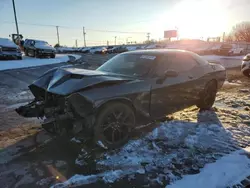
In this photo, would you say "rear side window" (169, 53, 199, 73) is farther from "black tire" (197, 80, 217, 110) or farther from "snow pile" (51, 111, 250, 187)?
"snow pile" (51, 111, 250, 187)

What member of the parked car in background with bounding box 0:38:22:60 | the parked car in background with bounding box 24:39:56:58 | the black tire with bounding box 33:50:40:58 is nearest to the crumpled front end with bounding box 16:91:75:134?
the parked car in background with bounding box 0:38:22:60

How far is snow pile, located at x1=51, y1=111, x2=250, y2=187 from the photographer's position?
2808 mm

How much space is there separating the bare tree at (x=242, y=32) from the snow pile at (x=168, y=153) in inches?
3199

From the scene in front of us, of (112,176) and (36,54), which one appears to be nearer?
(112,176)

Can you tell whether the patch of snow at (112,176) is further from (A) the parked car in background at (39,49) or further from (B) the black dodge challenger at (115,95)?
(A) the parked car in background at (39,49)

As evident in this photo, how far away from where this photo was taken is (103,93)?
124 inches

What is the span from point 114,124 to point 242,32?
3411 inches

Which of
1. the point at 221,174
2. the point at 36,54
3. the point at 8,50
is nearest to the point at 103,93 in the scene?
the point at 221,174

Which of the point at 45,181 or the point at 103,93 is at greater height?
the point at 103,93

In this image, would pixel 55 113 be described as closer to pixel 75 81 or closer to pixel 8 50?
pixel 75 81

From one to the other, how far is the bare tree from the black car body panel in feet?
266

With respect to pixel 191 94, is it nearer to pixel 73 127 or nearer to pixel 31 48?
pixel 73 127

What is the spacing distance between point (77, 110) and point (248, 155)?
2678mm

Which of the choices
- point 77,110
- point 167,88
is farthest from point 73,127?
point 167,88
